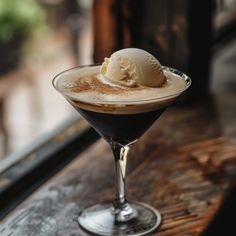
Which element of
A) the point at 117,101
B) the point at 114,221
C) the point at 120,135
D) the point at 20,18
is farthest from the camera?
the point at 20,18

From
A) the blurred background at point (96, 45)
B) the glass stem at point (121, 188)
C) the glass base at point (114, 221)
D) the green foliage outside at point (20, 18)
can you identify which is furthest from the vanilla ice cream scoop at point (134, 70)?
the green foliage outside at point (20, 18)

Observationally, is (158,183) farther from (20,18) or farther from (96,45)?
(20,18)

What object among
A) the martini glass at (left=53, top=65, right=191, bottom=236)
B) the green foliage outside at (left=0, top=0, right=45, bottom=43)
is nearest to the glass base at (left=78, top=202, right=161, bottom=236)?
the martini glass at (left=53, top=65, right=191, bottom=236)

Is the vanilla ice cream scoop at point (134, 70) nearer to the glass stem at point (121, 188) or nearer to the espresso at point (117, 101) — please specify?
the espresso at point (117, 101)

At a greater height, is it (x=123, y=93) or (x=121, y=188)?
(x=123, y=93)

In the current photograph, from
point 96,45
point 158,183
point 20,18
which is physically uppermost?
point 96,45

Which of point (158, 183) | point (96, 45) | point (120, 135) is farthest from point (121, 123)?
point (96, 45)

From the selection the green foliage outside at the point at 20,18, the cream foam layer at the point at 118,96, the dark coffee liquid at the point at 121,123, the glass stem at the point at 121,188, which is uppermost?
the cream foam layer at the point at 118,96

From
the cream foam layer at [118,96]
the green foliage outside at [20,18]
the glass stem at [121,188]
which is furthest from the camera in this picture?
the green foliage outside at [20,18]
